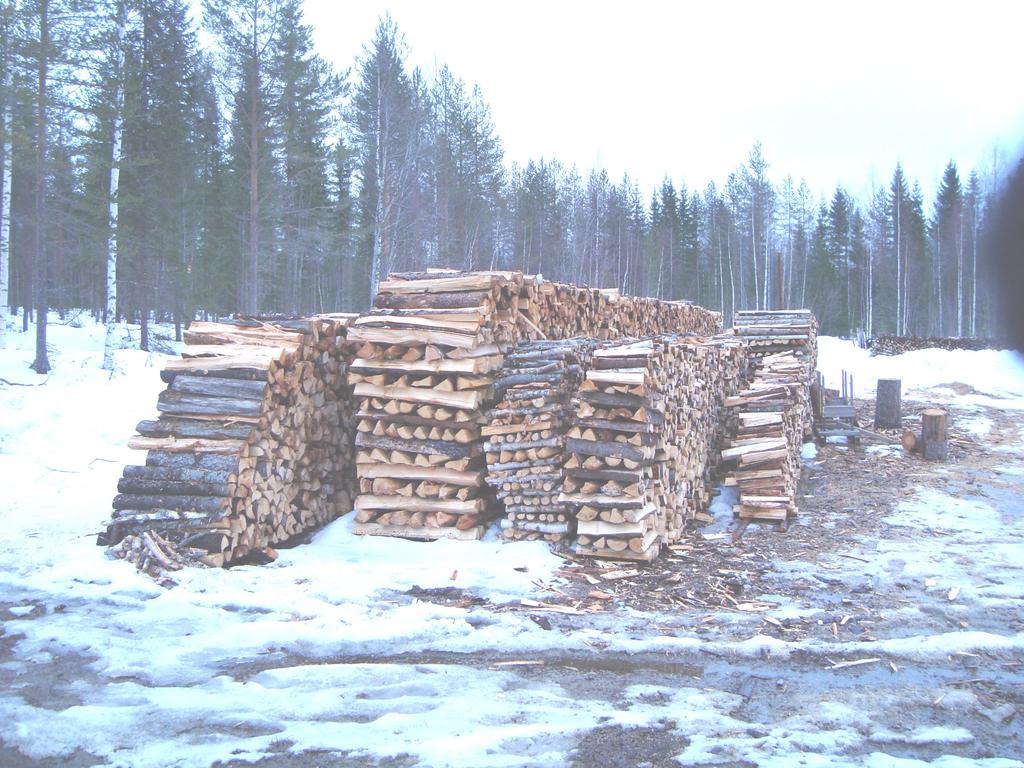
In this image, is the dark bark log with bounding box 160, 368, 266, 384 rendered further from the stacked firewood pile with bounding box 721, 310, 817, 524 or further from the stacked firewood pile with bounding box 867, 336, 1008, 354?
the stacked firewood pile with bounding box 867, 336, 1008, 354

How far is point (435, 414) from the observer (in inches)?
299

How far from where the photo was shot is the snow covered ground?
3775mm

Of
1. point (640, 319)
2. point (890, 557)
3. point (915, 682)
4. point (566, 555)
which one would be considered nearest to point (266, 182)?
point (640, 319)

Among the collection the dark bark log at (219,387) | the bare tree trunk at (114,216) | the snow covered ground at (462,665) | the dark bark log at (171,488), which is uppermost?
the bare tree trunk at (114,216)

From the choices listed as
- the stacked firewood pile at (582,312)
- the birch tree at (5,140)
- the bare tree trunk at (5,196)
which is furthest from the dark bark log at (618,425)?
the bare tree trunk at (5,196)

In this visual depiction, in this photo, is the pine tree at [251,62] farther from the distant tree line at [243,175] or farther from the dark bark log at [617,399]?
the dark bark log at [617,399]

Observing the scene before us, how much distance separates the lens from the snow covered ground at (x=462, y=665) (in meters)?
3.78

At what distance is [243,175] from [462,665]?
72.4 feet

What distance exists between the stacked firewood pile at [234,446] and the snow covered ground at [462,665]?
0.43 meters

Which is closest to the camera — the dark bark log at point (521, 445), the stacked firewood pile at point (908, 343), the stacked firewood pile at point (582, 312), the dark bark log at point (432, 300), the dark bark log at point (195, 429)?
the dark bark log at point (195, 429)

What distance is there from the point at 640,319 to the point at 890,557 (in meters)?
7.41

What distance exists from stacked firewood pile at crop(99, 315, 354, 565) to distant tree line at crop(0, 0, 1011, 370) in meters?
7.74

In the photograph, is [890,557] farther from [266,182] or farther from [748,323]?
[266,182]

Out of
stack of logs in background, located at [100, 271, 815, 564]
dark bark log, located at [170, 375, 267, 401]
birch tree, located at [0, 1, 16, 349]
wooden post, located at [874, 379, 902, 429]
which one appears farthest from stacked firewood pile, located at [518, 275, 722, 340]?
birch tree, located at [0, 1, 16, 349]
